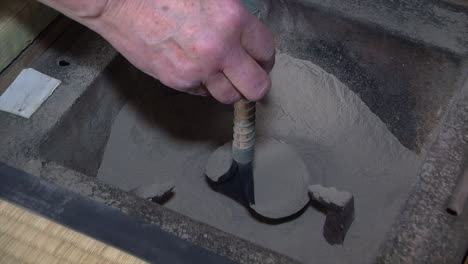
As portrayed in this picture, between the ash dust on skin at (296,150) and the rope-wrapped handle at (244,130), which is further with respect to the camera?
the ash dust on skin at (296,150)

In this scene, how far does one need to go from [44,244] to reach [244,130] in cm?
50

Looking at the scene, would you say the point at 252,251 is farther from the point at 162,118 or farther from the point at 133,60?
the point at 162,118

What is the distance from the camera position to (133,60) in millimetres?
1000

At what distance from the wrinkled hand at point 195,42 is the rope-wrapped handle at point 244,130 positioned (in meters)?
0.13

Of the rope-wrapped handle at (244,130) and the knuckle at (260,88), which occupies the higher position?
the knuckle at (260,88)

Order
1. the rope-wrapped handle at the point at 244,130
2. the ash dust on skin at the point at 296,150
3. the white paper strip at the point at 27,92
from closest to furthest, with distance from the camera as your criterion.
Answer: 1. the rope-wrapped handle at the point at 244,130
2. the white paper strip at the point at 27,92
3. the ash dust on skin at the point at 296,150

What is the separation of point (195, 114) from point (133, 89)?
20 cm

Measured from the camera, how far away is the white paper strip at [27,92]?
133cm

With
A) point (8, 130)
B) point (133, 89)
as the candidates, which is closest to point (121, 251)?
point (8, 130)

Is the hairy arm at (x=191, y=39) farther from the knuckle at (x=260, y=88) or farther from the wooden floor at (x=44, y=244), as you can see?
the wooden floor at (x=44, y=244)

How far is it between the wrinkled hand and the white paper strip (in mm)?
431

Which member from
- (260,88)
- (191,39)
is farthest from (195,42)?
(260,88)

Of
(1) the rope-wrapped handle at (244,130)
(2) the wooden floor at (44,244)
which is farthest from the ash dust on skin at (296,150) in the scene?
(2) the wooden floor at (44,244)

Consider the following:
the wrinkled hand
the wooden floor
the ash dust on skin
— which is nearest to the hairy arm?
the wrinkled hand
